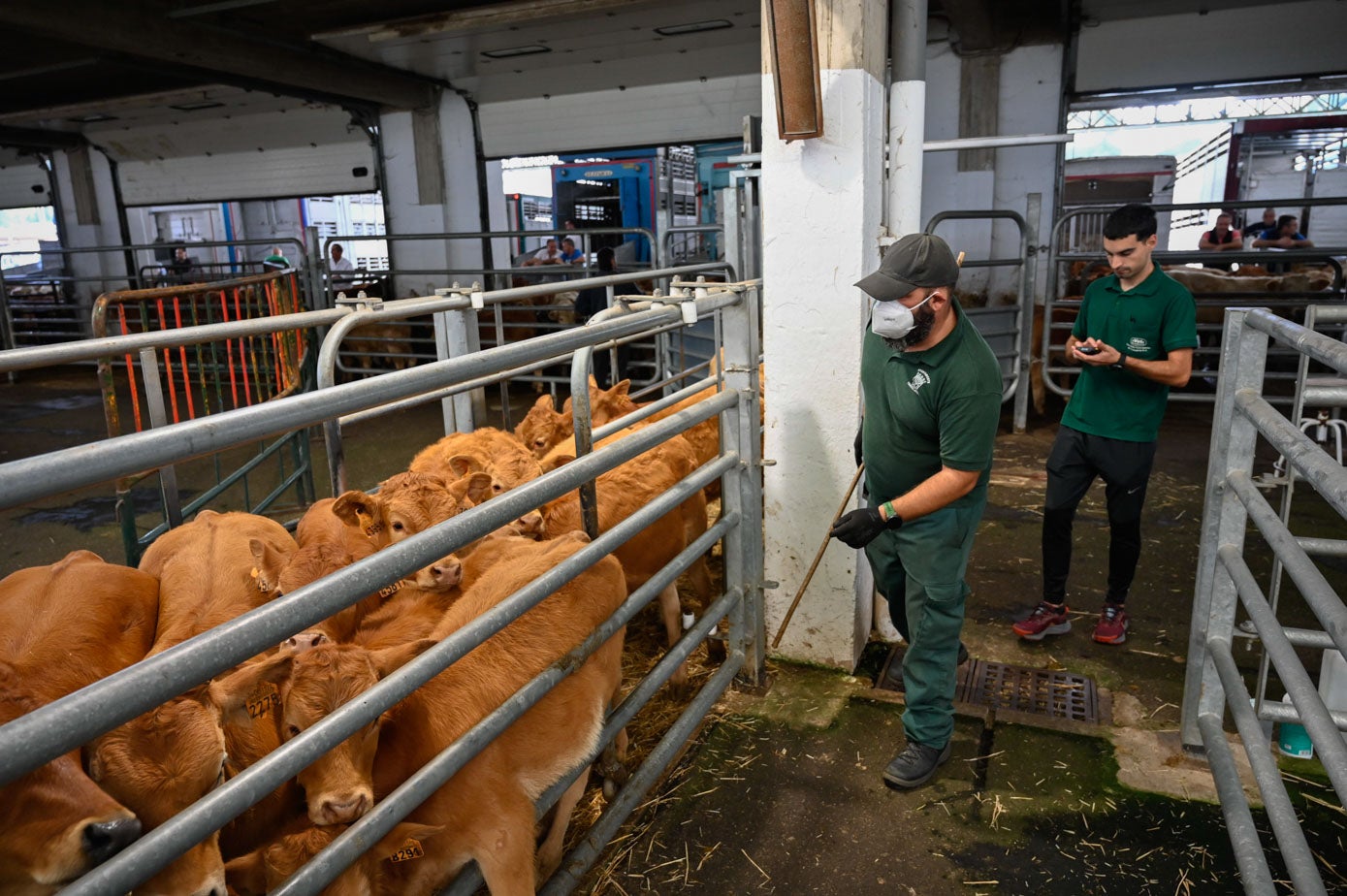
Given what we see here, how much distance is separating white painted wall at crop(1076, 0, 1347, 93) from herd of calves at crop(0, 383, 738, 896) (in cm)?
1049

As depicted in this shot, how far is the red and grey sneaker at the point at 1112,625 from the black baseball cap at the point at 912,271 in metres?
2.41

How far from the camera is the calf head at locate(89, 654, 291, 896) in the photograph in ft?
5.96

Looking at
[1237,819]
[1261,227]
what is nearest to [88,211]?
[1237,819]

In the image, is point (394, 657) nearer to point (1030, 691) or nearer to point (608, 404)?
Result: point (1030, 691)

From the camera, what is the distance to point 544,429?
5.51 m

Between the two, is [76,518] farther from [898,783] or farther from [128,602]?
[898,783]

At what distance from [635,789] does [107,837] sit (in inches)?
72.0

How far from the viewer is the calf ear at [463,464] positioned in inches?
166

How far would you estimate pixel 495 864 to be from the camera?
2.39 m

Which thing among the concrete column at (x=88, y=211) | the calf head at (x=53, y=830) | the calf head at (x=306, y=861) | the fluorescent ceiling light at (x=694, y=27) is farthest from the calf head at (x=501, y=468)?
the concrete column at (x=88, y=211)

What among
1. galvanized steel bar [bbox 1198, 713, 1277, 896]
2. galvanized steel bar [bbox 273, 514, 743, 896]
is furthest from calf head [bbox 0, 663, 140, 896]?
galvanized steel bar [bbox 1198, 713, 1277, 896]

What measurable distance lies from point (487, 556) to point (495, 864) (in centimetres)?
121

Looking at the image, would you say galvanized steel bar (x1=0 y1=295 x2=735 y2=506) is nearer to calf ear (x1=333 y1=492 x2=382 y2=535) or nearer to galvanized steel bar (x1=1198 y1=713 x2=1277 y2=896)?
calf ear (x1=333 y1=492 x2=382 y2=535)

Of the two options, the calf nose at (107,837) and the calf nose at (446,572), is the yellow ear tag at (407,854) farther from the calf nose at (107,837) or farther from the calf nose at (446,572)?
the calf nose at (446,572)
